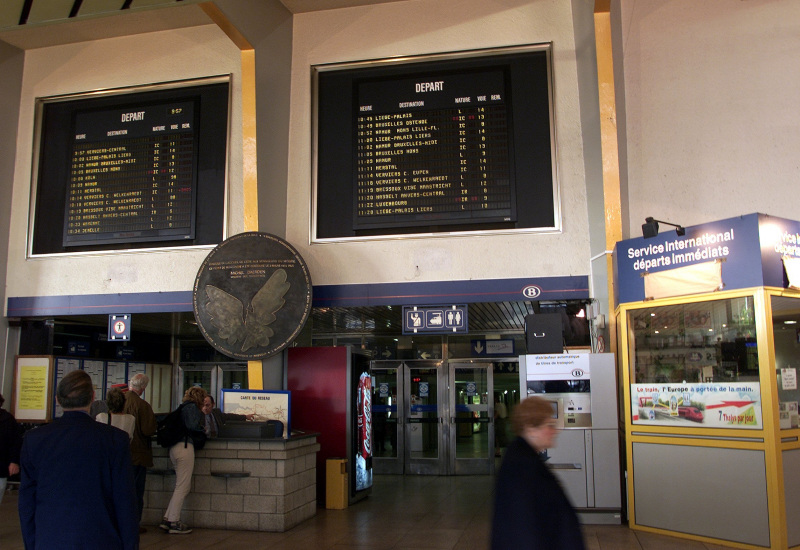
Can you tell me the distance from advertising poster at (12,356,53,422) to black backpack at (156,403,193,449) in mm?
3314

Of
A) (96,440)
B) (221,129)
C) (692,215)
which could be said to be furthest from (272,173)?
(96,440)

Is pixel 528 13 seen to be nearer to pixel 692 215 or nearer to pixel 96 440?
pixel 692 215

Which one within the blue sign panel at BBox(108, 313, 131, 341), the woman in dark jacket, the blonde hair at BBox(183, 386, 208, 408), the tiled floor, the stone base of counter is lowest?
the tiled floor

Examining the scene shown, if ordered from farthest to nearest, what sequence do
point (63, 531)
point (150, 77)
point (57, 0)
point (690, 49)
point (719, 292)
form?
point (150, 77) < point (690, 49) < point (57, 0) < point (719, 292) < point (63, 531)

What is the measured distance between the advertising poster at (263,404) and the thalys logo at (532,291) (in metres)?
2.86

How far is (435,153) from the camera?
786cm

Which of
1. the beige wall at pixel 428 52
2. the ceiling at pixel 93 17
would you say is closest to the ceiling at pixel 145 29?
the ceiling at pixel 93 17

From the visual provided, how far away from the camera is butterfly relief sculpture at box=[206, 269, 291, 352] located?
775cm

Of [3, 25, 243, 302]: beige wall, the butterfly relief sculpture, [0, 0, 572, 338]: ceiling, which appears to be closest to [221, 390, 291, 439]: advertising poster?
the butterfly relief sculpture

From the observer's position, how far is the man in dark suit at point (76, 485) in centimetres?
297

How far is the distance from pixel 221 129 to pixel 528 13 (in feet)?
13.2

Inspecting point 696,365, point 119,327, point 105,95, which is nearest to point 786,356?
point 696,365

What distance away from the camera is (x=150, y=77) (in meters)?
8.87

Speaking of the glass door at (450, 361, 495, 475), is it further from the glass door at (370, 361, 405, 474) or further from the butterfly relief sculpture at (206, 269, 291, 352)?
the butterfly relief sculpture at (206, 269, 291, 352)
